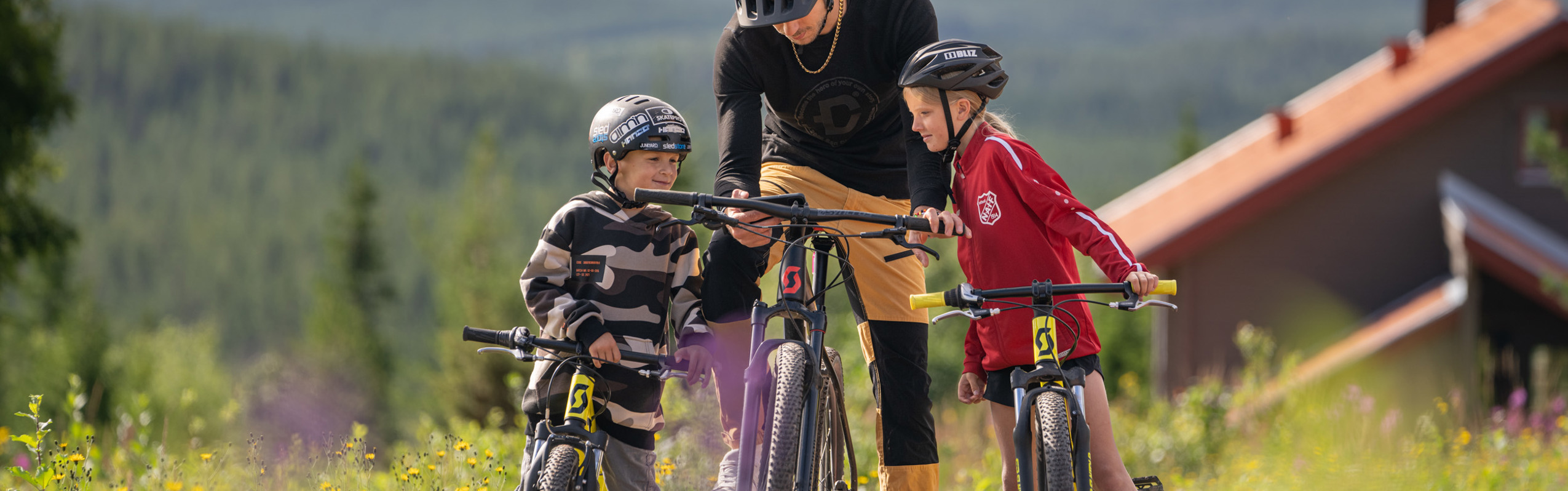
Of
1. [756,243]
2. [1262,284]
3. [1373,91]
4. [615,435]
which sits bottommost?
[615,435]

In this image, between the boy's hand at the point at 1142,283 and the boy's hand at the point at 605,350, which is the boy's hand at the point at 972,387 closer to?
the boy's hand at the point at 1142,283

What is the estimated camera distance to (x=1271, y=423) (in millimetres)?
9922

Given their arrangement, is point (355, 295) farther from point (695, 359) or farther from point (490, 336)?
point (490, 336)

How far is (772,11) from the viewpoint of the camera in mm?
3965

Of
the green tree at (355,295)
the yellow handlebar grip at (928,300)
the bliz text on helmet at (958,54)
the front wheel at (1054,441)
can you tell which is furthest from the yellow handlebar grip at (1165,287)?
the green tree at (355,295)

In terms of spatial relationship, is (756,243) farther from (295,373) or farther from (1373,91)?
(295,373)

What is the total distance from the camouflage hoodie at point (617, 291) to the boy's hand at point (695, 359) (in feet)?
0.13

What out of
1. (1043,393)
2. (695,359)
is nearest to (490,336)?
(695,359)

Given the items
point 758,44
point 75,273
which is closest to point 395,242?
point 75,273

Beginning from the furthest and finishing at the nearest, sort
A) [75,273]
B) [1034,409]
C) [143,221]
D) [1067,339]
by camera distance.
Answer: [143,221] → [75,273] → [1067,339] → [1034,409]

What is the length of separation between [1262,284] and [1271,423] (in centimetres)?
1189

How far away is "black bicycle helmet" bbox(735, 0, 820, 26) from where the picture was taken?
3.92m

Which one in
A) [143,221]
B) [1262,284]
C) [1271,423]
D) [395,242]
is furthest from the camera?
[143,221]

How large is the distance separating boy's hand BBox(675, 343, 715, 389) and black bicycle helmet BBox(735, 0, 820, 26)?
1.09 metres
